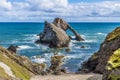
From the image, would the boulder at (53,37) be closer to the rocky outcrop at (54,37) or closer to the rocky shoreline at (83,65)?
the rocky outcrop at (54,37)

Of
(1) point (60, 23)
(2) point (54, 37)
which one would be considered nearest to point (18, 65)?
(2) point (54, 37)

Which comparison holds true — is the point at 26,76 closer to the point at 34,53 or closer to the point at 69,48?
the point at 34,53

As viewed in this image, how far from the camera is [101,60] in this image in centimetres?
8344

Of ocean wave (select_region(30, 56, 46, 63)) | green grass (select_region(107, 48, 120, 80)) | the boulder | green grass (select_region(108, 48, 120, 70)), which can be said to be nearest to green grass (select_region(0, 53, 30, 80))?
green grass (select_region(108, 48, 120, 70))

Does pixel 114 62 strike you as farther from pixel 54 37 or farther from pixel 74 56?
pixel 54 37

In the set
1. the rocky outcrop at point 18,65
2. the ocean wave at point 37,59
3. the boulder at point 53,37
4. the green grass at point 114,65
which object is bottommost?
the boulder at point 53,37

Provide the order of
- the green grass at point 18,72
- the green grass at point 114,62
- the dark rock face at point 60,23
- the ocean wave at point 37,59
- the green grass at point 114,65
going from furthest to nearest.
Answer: the dark rock face at point 60,23
the ocean wave at point 37,59
the green grass at point 18,72
the green grass at point 114,62
the green grass at point 114,65

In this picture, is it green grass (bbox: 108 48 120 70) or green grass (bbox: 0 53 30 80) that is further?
green grass (bbox: 0 53 30 80)

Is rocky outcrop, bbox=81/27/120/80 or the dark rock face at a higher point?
rocky outcrop, bbox=81/27/120/80

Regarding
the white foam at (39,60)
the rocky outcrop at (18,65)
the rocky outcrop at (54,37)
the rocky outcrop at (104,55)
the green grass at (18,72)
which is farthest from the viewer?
the rocky outcrop at (54,37)

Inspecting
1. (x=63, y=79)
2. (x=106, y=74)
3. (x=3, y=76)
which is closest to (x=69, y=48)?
(x=63, y=79)

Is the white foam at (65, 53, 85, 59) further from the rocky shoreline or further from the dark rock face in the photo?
the dark rock face

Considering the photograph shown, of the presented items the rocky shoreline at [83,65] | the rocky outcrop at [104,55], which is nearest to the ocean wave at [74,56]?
the rocky shoreline at [83,65]

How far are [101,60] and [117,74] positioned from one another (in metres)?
43.3
